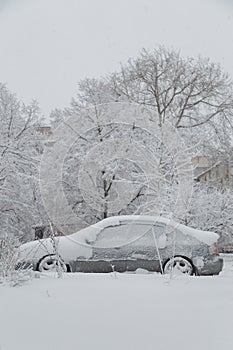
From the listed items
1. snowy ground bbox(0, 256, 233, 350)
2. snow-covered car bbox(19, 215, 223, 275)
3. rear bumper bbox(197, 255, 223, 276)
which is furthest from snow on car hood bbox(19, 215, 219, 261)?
snowy ground bbox(0, 256, 233, 350)

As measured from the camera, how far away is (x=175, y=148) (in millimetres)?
13188

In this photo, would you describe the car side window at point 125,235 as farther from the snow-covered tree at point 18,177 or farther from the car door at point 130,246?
the snow-covered tree at point 18,177

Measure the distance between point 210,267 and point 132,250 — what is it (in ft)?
3.16

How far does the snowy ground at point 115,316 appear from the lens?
7.09ft

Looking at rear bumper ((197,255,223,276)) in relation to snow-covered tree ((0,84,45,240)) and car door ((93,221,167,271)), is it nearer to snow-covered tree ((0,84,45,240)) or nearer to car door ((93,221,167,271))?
car door ((93,221,167,271))

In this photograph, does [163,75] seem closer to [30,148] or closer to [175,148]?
[175,148]

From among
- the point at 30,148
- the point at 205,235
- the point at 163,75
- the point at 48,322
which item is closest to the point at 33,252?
the point at 205,235

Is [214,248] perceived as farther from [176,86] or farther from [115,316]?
[176,86]

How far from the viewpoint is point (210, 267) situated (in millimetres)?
5789

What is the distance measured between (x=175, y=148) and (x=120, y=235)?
296 inches

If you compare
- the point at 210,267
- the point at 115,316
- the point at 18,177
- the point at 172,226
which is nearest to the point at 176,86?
the point at 18,177

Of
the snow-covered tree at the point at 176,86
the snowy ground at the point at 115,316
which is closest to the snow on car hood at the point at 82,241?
the snowy ground at the point at 115,316

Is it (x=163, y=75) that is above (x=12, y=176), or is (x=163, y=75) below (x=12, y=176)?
above

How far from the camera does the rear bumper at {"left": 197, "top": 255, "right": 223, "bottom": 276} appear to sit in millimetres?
5758
